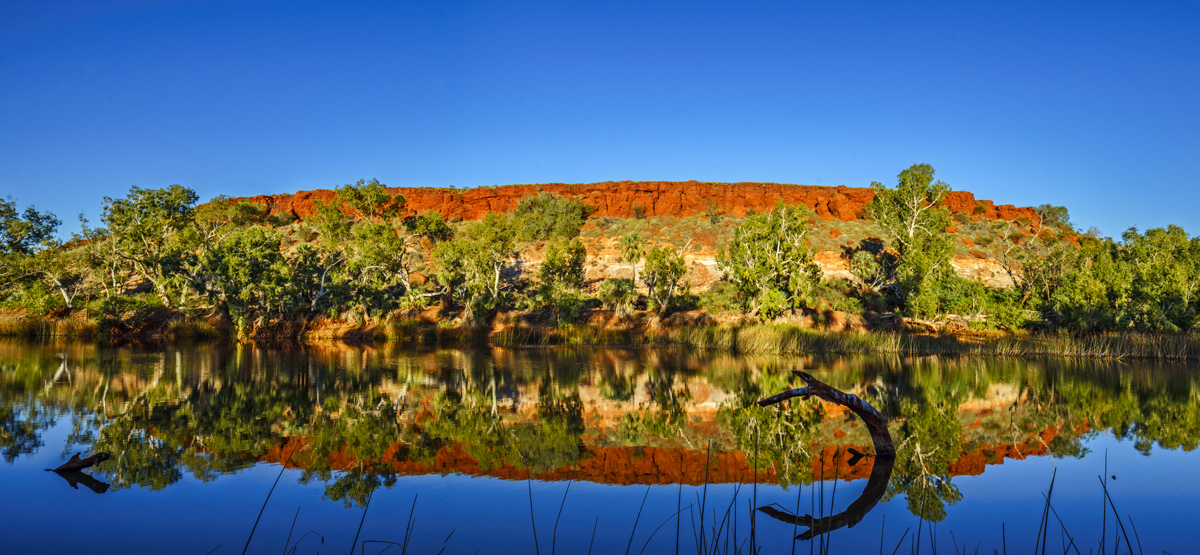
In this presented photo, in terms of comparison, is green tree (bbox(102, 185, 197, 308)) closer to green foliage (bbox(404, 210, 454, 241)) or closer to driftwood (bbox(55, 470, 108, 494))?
green foliage (bbox(404, 210, 454, 241))

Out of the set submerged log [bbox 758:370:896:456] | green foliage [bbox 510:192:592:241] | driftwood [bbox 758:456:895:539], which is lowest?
driftwood [bbox 758:456:895:539]

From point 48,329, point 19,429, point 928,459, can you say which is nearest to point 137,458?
point 19,429

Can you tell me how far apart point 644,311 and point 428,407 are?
1997 cm

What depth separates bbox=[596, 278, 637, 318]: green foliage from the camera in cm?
3052

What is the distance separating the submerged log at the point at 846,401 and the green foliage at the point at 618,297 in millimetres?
23090

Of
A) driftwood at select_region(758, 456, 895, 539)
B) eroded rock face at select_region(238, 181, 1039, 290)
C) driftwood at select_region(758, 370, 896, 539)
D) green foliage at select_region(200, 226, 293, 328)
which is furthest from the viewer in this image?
eroded rock face at select_region(238, 181, 1039, 290)

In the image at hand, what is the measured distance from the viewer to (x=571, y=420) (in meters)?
10.2

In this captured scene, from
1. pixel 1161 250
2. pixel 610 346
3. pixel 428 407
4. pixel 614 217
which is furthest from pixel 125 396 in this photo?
pixel 614 217

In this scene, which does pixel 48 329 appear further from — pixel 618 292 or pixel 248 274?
pixel 618 292

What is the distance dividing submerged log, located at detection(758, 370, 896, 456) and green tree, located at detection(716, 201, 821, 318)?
1878 centimetres

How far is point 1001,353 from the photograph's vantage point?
22234mm

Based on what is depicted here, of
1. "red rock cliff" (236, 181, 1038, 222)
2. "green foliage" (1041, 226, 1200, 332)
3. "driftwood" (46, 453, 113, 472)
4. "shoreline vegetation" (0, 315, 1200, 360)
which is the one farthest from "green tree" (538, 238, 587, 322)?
"red rock cliff" (236, 181, 1038, 222)

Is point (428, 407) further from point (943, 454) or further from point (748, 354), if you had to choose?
point (748, 354)

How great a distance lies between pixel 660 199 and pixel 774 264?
32.2m
